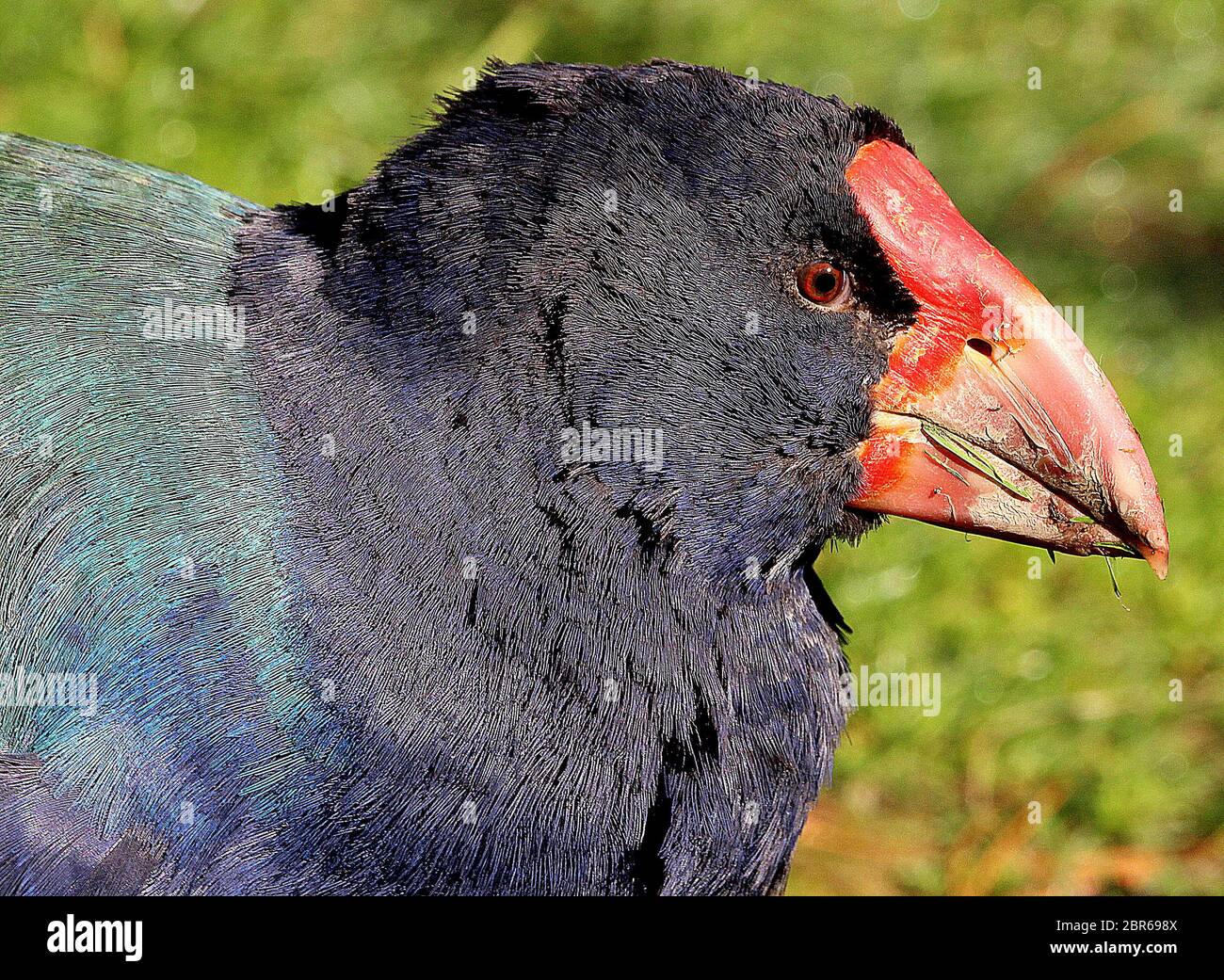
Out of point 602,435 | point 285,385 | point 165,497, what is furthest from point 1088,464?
point 165,497

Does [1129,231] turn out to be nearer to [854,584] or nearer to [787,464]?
[854,584]

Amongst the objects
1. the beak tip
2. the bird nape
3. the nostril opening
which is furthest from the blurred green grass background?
the nostril opening

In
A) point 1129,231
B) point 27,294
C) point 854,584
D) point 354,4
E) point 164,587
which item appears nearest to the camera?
point 164,587

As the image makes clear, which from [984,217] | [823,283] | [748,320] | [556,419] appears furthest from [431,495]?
[984,217]

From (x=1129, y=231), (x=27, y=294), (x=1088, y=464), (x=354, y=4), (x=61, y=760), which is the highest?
(x=354, y=4)

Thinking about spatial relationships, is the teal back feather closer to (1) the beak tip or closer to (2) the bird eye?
(2) the bird eye

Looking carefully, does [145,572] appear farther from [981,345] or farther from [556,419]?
[981,345]

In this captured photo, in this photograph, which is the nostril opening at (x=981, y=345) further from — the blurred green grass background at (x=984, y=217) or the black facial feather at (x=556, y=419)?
the blurred green grass background at (x=984, y=217)
